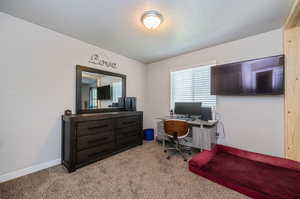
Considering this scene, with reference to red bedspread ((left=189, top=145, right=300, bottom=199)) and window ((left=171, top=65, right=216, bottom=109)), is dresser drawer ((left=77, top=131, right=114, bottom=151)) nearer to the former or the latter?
red bedspread ((left=189, top=145, right=300, bottom=199))

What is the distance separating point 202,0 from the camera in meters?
1.61

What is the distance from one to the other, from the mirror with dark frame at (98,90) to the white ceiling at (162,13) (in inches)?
28.0

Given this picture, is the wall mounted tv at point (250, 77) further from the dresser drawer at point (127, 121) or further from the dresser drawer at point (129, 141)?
the dresser drawer at point (129, 141)

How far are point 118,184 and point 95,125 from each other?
1.12 m

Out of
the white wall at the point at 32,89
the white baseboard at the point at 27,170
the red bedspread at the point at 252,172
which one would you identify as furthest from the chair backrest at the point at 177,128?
the white baseboard at the point at 27,170

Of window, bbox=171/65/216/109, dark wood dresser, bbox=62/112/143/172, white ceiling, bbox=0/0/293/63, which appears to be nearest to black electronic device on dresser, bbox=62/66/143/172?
dark wood dresser, bbox=62/112/143/172

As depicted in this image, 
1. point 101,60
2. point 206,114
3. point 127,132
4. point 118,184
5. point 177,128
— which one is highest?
point 101,60

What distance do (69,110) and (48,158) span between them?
891 millimetres

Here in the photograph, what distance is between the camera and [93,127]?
2.38 metres

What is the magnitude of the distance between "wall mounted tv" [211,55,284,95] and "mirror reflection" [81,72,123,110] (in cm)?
238

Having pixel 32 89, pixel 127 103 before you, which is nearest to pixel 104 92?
pixel 127 103

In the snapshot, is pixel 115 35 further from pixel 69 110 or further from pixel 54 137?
pixel 54 137

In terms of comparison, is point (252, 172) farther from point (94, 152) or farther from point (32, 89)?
point (32, 89)

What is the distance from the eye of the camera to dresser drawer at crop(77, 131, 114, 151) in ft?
7.25
